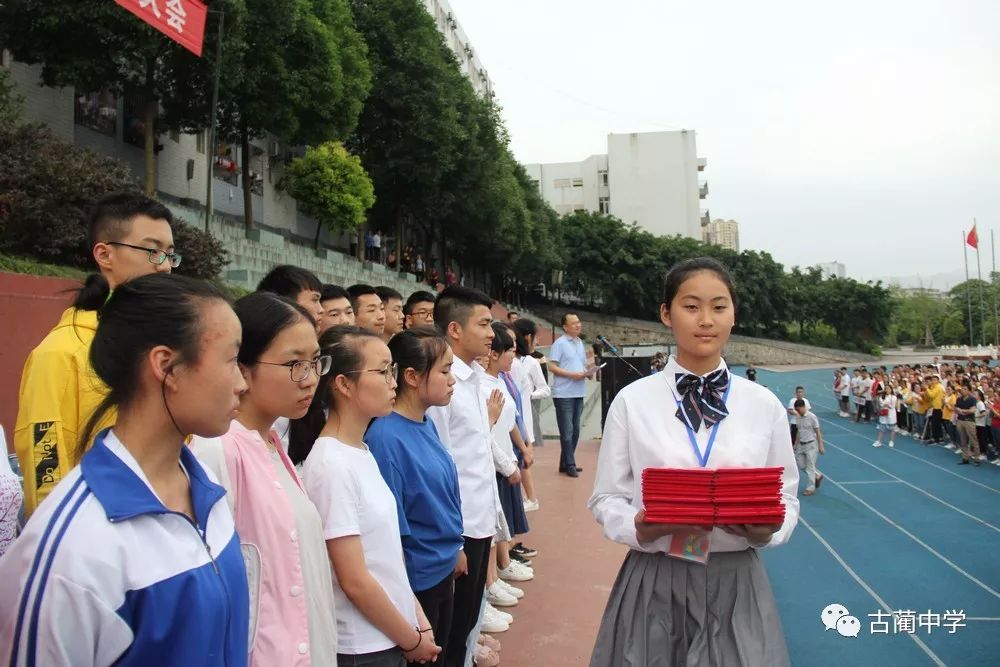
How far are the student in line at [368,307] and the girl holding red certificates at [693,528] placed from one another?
2071mm

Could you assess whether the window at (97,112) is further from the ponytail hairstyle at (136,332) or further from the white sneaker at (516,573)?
the ponytail hairstyle at (136,332)

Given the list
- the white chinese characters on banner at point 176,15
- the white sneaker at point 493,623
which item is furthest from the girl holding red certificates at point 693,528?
the white chinese characters on banner at point 176,15

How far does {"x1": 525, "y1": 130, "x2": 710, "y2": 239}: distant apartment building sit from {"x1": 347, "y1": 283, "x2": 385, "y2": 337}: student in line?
166 feet

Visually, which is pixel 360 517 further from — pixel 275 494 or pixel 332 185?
pixel 332 185

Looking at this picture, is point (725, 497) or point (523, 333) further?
point (523, 333)

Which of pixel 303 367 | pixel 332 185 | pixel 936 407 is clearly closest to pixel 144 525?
pixel 303 367

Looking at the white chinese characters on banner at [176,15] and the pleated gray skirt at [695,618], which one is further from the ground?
the white chinese characters on banner at [176,15]

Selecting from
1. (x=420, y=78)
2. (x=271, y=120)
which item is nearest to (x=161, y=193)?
(x=271, y=120)

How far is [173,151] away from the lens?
17656 millimetres

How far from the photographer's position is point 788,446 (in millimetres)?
2008

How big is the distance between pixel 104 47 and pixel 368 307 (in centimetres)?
1077

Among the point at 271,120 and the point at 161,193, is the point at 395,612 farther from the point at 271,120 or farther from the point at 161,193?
the point at 161,193

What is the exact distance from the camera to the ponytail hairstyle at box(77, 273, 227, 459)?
48.9 inches

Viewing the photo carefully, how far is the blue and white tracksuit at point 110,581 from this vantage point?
3.33 ft
